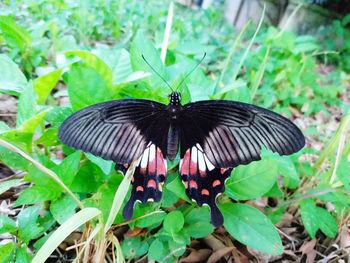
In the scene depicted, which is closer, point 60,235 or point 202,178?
point 60,235

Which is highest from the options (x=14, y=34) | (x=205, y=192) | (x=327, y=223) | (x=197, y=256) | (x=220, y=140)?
(x=14, y=34)

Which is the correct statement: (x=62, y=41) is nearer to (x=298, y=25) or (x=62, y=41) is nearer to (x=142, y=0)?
(x=142, y=0)

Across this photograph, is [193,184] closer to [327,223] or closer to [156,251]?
[156,251]

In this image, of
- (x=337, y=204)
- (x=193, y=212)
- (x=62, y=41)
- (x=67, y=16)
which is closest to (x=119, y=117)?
(x=193, y=212)

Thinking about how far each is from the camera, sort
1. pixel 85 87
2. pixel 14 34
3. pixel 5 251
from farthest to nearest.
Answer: pixel 14 34 < pixel 85 87 < pixel 5 251

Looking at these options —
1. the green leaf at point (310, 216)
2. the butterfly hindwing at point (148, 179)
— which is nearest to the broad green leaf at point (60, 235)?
the butterfly hindwing at point (148, 179)

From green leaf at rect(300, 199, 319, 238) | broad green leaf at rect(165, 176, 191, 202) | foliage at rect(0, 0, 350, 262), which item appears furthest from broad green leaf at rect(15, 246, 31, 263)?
green leaf at rect(300, 199, 319, 238)

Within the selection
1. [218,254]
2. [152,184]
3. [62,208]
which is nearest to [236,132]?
[152,184]
